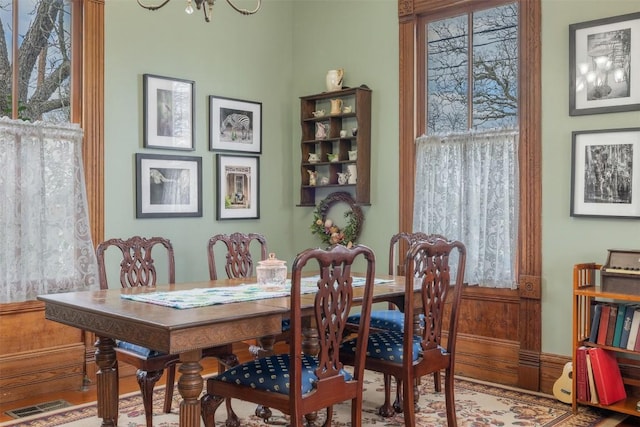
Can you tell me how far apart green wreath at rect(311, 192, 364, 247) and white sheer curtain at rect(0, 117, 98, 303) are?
5.97 feet

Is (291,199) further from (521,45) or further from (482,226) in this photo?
(521,45)

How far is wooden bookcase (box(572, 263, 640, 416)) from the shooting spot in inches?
138

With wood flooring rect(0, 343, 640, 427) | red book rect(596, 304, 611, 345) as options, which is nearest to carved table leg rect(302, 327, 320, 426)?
wood flooring rect(0, 343, 640, 427)

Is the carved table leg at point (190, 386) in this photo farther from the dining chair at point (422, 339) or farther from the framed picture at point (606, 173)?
the framed picture at point (606, 173)

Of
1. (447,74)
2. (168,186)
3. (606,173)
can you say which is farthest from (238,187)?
(606,173)

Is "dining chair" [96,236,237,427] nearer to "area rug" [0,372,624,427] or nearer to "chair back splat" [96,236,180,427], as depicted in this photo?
"chair back splat" [96,236,180,427]

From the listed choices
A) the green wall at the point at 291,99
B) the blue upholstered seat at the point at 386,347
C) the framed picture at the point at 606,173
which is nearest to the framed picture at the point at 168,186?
the green wall at the point at 291,99

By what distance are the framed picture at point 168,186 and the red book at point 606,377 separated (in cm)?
288

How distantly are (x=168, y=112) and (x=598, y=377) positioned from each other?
3287 mm

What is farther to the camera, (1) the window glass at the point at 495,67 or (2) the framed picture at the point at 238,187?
(2) the framed picture at the point at 238,187

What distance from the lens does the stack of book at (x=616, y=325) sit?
344 cm

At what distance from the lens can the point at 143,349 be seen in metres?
3.03

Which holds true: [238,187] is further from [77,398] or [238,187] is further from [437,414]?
[437,414]

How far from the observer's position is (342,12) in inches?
205
